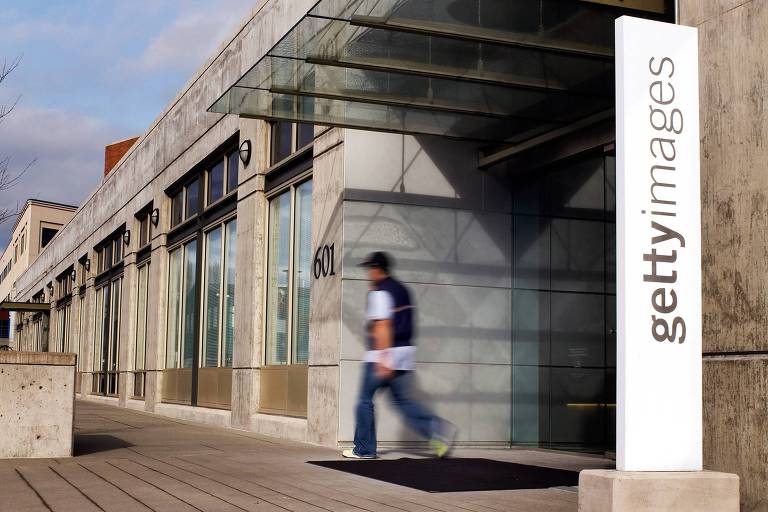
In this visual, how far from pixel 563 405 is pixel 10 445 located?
20.5 feet

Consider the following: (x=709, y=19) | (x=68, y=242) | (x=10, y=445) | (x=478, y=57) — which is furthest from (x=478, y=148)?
(x=68, y=242)

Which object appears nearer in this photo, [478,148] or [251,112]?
[251,112]

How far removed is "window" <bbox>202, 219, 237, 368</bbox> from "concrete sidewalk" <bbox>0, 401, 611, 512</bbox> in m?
5.57

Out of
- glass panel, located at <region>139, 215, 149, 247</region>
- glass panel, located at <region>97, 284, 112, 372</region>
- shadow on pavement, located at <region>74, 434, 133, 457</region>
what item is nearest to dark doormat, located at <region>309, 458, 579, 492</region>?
shadow on pavement, located at <region>74, 434, 133, 457</region>

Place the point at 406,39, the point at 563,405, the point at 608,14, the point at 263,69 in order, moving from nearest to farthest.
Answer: the point at 608,14 < the point at 406,39 < the point at 263,69 < the point at 563,405

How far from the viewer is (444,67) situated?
9.94 metres

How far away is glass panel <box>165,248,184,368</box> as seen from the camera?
67.2 feet

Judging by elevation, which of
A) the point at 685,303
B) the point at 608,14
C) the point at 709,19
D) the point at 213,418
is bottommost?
the point at 213,418

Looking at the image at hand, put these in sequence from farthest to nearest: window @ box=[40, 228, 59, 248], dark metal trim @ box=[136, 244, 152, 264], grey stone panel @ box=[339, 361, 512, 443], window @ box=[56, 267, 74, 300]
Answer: window @ box=[40, 228, 59, 248] < window @ box=[56, 267, 74, 300] < dark metal trim @ box=[136, 244, 152, 264] < grey stone panel @ box=[339, 361, 512, 443]

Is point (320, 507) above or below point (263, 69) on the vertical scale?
below

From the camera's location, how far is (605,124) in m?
10.9

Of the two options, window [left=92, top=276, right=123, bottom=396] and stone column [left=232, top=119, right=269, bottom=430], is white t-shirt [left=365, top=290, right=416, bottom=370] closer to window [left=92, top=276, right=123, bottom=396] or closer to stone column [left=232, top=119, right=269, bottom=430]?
stone column [left=232, top=119, right=269, bottom=430]

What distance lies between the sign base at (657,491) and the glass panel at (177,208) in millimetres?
15996

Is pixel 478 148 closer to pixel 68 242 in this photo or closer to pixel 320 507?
pixel 320 507
